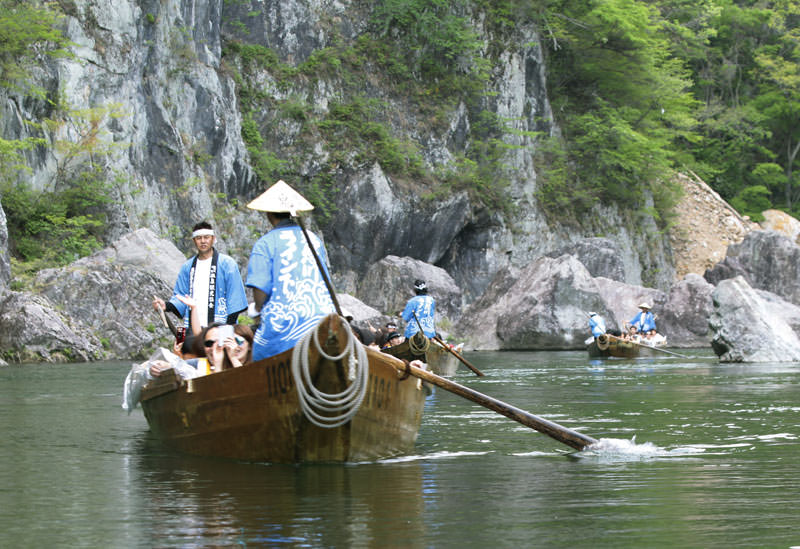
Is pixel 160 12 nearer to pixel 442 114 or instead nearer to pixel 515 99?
pixel 442 114

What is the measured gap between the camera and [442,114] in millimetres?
40125

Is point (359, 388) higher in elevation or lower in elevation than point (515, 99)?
lower

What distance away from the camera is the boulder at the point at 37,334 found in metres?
22.1

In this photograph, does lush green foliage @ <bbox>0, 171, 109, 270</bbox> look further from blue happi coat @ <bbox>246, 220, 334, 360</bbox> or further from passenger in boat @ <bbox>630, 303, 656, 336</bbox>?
blue happi coat @ <bbox>246, 220, 334, 360</bbox>

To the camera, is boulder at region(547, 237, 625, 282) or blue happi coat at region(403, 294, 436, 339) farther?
boulder at region(547, 237, 625, 282)

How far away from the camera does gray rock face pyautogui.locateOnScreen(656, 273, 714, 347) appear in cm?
3444

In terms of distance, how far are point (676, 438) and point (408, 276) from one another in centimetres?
2549

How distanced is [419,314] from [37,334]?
9.14 metres

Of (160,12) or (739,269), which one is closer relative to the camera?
(160,12)

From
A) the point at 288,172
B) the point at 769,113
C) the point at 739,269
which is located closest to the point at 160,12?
the point at 288,172

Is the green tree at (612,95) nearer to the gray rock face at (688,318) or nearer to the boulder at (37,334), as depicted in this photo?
the gray rock face at (688,318)

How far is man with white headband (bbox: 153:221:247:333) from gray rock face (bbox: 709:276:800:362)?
14.0 metres

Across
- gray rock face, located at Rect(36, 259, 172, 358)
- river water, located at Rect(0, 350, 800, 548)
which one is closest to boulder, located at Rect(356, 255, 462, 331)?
gray rock face, located at Rect(36, 259, 172, 358)

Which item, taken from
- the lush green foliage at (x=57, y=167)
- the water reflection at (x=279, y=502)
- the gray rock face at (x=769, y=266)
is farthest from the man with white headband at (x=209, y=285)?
the gray rock face at (x=769, y=266)
